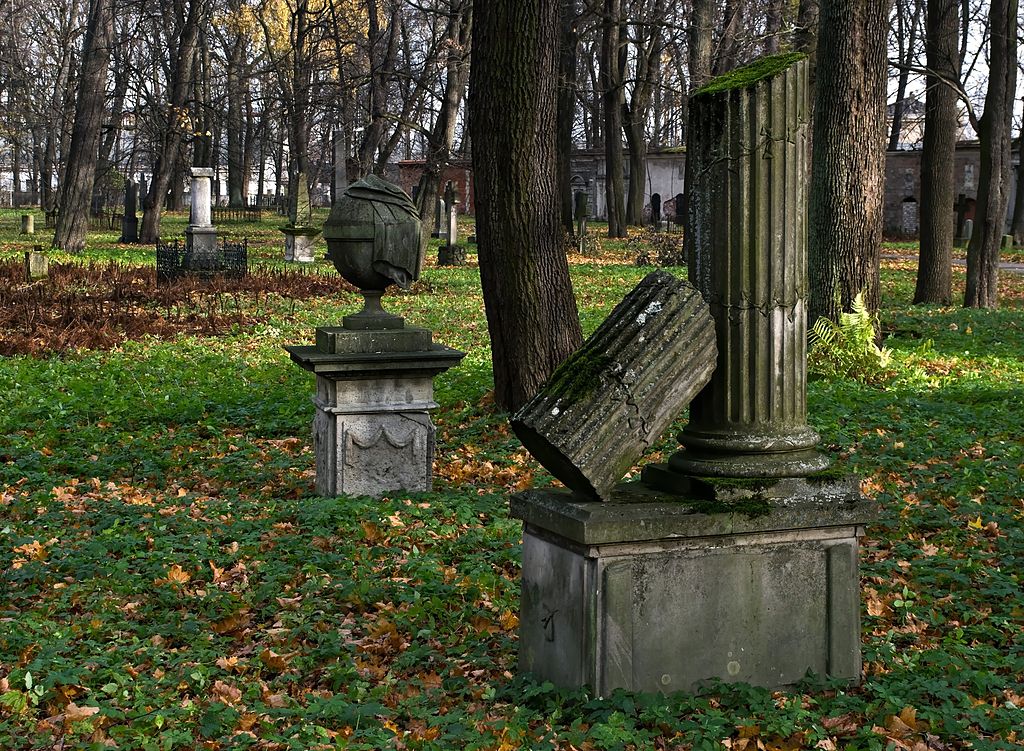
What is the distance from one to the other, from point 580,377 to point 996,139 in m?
15.9

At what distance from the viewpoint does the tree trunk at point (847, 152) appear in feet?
43.4

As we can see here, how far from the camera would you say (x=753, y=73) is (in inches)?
193

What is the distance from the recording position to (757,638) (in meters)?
4.84

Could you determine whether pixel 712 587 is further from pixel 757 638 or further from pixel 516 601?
pixel 516 601

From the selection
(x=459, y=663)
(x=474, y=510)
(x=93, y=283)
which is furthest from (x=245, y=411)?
(x=93, y=283)

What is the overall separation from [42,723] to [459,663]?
1756mm

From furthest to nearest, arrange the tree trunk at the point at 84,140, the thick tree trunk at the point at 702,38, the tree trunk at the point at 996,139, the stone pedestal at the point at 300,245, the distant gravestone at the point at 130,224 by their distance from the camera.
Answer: the distant gravestone at the point at 130,224, the tree trunk at the point at 84,140, the stone pedestal at the point at 300,245, the thick tree trunk at the point at 702,38, the tree trunk at the point at 996,139

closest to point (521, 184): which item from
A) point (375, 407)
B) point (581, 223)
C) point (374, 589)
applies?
point (375, 407)

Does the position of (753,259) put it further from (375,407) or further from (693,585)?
(375,407)

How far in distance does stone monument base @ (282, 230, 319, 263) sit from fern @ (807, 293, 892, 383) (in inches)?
695

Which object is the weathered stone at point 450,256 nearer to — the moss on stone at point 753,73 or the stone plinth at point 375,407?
the stone plinth at point 375,407

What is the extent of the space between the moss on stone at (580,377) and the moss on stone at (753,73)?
3.83 feet

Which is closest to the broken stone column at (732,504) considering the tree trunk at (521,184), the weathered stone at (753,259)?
the weathered stone at (753,259)

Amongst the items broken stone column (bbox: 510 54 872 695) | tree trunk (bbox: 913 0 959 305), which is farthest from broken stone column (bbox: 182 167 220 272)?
broken stone column (bbox: 510 54 872 695)
